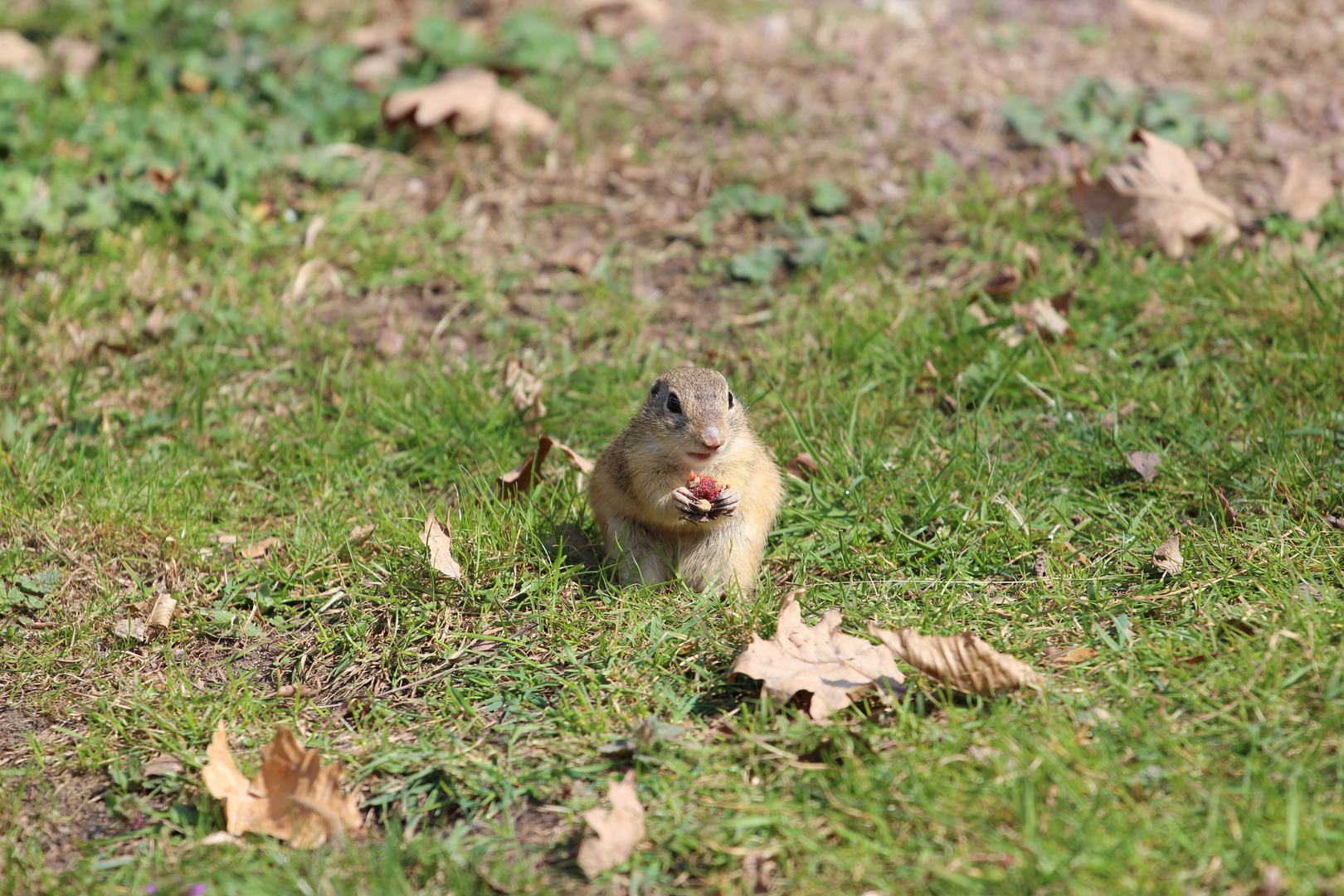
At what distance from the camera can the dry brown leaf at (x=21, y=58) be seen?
281 inches

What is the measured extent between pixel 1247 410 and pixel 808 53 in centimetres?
390

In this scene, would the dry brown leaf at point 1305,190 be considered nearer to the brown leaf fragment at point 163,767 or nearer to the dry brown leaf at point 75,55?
the brown leaf fragment at point 163,767

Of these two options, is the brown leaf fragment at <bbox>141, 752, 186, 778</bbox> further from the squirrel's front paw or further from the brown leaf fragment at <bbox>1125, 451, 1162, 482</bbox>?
the brown leaf fragment at <bbox>1125, 451, 1162, 482</bbox>

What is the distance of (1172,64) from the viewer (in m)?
7.29

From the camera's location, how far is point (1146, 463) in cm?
443

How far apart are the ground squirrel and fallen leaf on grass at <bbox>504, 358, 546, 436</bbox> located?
0.86 m

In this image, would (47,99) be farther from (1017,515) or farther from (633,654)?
(1017,515)

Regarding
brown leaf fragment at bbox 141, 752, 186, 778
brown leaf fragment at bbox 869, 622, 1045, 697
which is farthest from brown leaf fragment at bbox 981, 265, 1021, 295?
brown leaf fragment at bbox 141, 752, 186, 778

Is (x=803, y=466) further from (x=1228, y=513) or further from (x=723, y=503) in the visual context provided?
(x=1228, y=513)

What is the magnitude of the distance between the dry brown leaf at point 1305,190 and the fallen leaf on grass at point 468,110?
386 centimetres

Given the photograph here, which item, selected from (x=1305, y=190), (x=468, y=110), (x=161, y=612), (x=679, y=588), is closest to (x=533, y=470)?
(x=679, y=588)

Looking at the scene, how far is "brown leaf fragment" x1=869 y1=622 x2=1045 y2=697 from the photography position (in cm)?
329

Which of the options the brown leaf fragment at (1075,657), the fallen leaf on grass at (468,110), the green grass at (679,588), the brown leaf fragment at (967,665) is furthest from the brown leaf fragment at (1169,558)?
the fallen leaf on grass at (468,110)

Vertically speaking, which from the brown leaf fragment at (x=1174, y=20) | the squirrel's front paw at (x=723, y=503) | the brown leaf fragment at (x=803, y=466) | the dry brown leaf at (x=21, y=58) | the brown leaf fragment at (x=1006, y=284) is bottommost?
the brown leaf fragment at (x=803, y=466)
